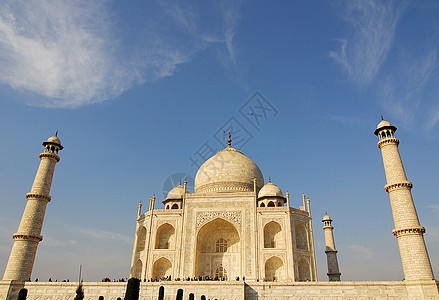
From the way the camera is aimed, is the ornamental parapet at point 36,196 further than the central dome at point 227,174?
No

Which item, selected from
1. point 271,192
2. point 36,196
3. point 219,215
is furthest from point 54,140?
point 271,192

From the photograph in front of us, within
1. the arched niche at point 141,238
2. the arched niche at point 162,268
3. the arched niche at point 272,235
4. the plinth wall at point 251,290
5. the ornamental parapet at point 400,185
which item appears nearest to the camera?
the plinth wall at point 251,290

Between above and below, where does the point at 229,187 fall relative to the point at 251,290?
above

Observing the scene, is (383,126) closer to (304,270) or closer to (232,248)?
(304,270)

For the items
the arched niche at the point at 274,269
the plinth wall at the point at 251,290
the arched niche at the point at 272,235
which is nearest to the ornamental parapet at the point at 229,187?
the arched niche at the point at 272,235

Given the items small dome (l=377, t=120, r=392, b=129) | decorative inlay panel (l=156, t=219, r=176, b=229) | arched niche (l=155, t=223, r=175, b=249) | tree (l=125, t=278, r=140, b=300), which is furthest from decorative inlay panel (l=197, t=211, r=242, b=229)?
tree (l=125, t=278, r=140, b=300)

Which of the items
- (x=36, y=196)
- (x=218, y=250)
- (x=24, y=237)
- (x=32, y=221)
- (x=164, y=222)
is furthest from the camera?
(x=218, y=250)

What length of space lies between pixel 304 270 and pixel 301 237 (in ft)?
6.61

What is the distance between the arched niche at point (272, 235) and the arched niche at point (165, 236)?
19.6ft

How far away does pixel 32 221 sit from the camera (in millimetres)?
18547

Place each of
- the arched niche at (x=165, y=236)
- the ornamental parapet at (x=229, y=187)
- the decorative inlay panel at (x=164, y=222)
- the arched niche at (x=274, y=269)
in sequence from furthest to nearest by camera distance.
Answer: the ornamental parapet at (x=229, y=187), the arched niche at (x=165, y=236), the decorative inlay panel at (x=164, y=222), the arched niche at (x=274, y=269)

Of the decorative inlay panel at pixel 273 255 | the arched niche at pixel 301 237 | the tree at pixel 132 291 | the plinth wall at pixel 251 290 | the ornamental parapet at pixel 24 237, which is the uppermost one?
the arched niche at pixel 301 237

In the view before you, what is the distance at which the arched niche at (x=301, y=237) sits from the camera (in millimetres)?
20641

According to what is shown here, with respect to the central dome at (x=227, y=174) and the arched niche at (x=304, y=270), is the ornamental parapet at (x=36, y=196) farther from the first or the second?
the arched niche at (x=304, y=270)
